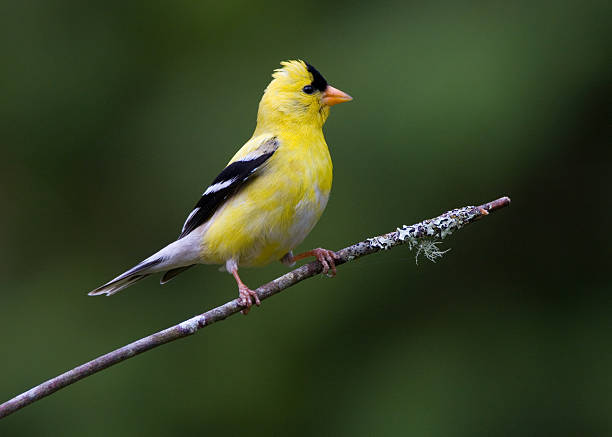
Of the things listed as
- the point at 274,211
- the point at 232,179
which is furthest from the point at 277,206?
the point at 232,179

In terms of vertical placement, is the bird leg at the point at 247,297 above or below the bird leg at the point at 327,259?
below

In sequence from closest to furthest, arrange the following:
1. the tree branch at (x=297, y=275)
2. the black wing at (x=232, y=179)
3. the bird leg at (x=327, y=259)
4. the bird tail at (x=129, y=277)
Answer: the tree branch at (x=297, y=275)
the bird leg at (x=327, y=259)
the black wing at (x=232, y=179)
the bird tail at (x=129, y=277)

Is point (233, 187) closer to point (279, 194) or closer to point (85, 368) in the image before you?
point (279, 194)

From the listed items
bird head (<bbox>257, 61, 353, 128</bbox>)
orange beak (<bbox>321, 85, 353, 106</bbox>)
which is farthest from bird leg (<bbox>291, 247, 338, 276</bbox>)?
orange beak (<bbox>321, 85, 353, 106</bbox>)

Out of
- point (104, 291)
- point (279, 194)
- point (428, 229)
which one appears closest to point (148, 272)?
point (104, 291)

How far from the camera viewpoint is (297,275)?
7.39 ft

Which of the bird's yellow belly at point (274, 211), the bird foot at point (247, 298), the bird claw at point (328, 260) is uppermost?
the bird's yellow belly at point (274, 211)

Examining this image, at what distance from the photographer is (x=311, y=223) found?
103 inches

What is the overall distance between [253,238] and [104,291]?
0.74 metres

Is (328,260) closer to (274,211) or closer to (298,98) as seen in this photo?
(274,211)

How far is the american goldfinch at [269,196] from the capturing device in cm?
257

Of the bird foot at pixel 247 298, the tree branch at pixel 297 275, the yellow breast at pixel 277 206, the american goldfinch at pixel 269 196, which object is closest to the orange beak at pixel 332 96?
the american goldfinch at pixel 269 196

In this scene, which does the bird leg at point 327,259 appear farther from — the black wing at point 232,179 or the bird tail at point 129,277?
the bird tail at point 129,277

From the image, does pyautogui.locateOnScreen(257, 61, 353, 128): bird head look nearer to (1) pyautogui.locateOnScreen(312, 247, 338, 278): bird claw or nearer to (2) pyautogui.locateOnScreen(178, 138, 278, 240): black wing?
(2) pyautogui.locateOnScreen(178, 138, 278, 240): black wing
